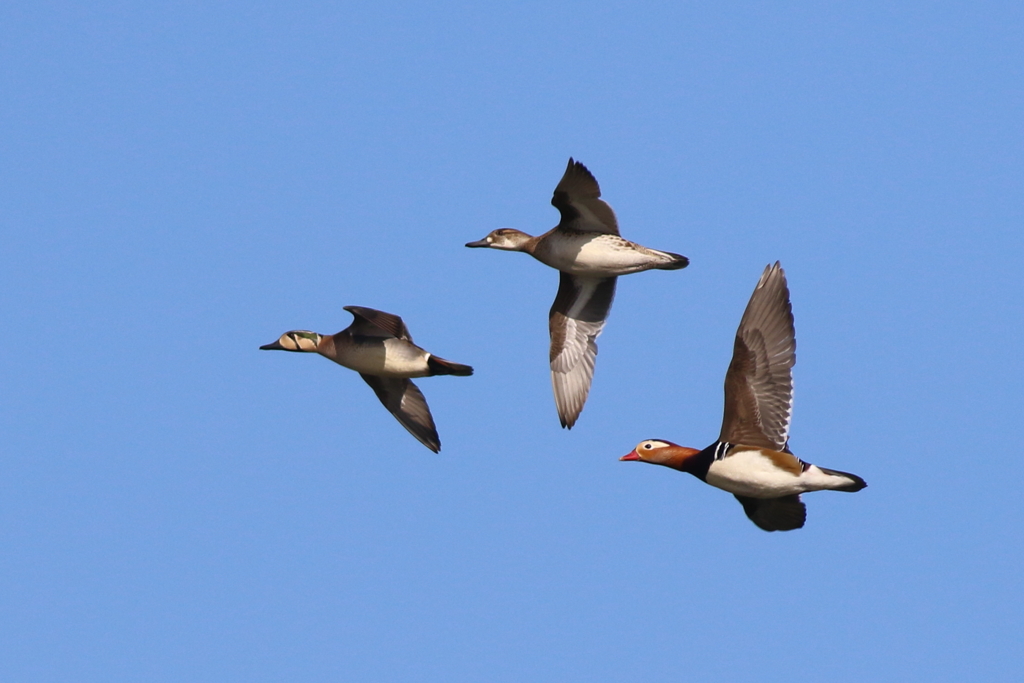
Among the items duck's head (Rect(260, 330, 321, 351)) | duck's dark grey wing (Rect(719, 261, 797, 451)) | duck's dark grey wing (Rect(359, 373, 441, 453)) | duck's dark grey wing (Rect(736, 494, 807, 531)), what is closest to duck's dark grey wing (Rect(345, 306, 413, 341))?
duck's head (Rect(260, 330, 321, 351))

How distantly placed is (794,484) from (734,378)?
4.24ft

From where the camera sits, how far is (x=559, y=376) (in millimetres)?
19969

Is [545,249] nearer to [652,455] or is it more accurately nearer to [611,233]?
[611,233]

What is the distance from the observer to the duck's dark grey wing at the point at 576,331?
1992 cm

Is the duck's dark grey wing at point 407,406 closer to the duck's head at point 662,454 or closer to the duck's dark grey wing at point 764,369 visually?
the duck's head at point 662,454

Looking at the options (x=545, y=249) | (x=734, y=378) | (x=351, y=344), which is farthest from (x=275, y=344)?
(x=734, y=378)

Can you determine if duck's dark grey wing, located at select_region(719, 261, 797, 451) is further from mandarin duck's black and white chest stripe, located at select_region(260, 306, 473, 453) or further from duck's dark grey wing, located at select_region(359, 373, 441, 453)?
duck's dark grey wing, located at select_region(359, 373, 441, 453)

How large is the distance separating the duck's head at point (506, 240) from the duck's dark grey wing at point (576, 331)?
0.70 meters

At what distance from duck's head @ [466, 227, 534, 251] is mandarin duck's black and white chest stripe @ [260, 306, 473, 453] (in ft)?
7.63

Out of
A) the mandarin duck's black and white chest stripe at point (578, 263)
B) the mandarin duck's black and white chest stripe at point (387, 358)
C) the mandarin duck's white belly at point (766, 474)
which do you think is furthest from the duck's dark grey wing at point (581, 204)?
the mandarin duck's white belly at point (766, 474)

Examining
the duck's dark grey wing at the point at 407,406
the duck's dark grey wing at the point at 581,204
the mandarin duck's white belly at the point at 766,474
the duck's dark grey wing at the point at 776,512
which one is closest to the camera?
the mandarin duck's white belly at the point at 766,474

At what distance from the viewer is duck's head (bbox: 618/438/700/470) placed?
677 inches

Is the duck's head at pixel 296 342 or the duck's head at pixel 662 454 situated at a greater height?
the duck's head at pixel 296 342

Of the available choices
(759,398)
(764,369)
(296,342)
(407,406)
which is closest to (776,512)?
(759,398)
